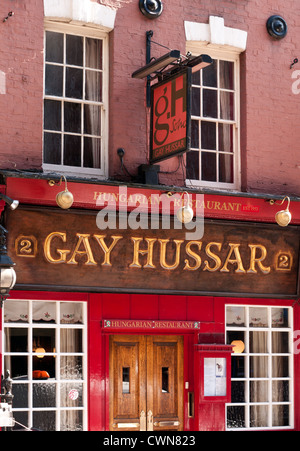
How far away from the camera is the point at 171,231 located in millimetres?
11938

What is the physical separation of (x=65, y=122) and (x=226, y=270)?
10.5 ft

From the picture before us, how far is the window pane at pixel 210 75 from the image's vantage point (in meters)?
12.9

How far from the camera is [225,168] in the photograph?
12930mm

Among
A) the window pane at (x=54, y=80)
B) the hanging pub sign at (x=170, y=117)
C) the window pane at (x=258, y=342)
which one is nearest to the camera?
the hanging pub sign at (x=170, y=117)

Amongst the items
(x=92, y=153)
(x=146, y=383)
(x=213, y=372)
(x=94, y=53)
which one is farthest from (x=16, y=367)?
(x=94, y=53)

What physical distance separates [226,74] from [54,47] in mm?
2806

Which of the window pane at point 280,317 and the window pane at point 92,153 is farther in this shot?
the window pane at point 280,317

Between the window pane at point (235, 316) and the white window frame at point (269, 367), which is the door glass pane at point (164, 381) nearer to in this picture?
the white window frame at point (269, 367)

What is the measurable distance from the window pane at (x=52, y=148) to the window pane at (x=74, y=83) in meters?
0.66
